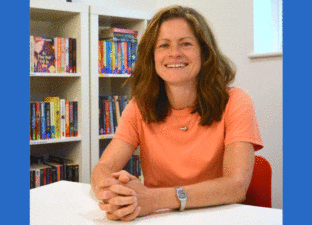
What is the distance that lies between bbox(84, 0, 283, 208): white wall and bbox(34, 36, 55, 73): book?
0.63 m

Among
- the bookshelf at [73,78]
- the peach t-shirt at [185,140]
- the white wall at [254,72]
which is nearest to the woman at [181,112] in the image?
the peach t-shirt at [185,140]

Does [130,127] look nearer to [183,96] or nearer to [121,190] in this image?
[183,96]

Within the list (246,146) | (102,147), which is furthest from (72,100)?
(246,146)

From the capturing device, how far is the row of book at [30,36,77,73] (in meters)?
2.41

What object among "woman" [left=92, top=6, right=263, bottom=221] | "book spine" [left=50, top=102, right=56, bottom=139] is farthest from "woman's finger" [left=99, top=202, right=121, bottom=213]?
"book spine" [left=50, top=102, right=56, bottom=139]

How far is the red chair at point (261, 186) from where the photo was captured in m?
1.25

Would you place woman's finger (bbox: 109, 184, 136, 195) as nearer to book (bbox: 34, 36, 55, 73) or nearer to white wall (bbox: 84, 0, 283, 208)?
white wall (bbox: 84, 0, 283, 208)

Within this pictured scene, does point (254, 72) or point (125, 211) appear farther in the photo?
point (254, 72)

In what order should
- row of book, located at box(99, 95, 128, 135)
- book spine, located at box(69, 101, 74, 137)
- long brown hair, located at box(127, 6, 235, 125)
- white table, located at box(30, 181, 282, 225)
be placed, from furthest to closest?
1. row of book, located at box(99, 95, 128, 135)
2. book spine, located at box(69, 101, 74, 137)
3. long brown hair, located at box(127, 6, 235, 125)
4. white table, located at box(30, 181, 282, 225)

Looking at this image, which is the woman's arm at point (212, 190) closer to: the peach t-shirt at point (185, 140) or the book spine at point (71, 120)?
the peach t-shirt at point (185, 140)

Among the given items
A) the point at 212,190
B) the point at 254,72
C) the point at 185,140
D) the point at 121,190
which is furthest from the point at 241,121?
the point at 254,72

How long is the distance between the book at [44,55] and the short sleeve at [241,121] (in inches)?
60.8

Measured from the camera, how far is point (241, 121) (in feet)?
4.03

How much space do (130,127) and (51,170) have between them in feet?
4.25
